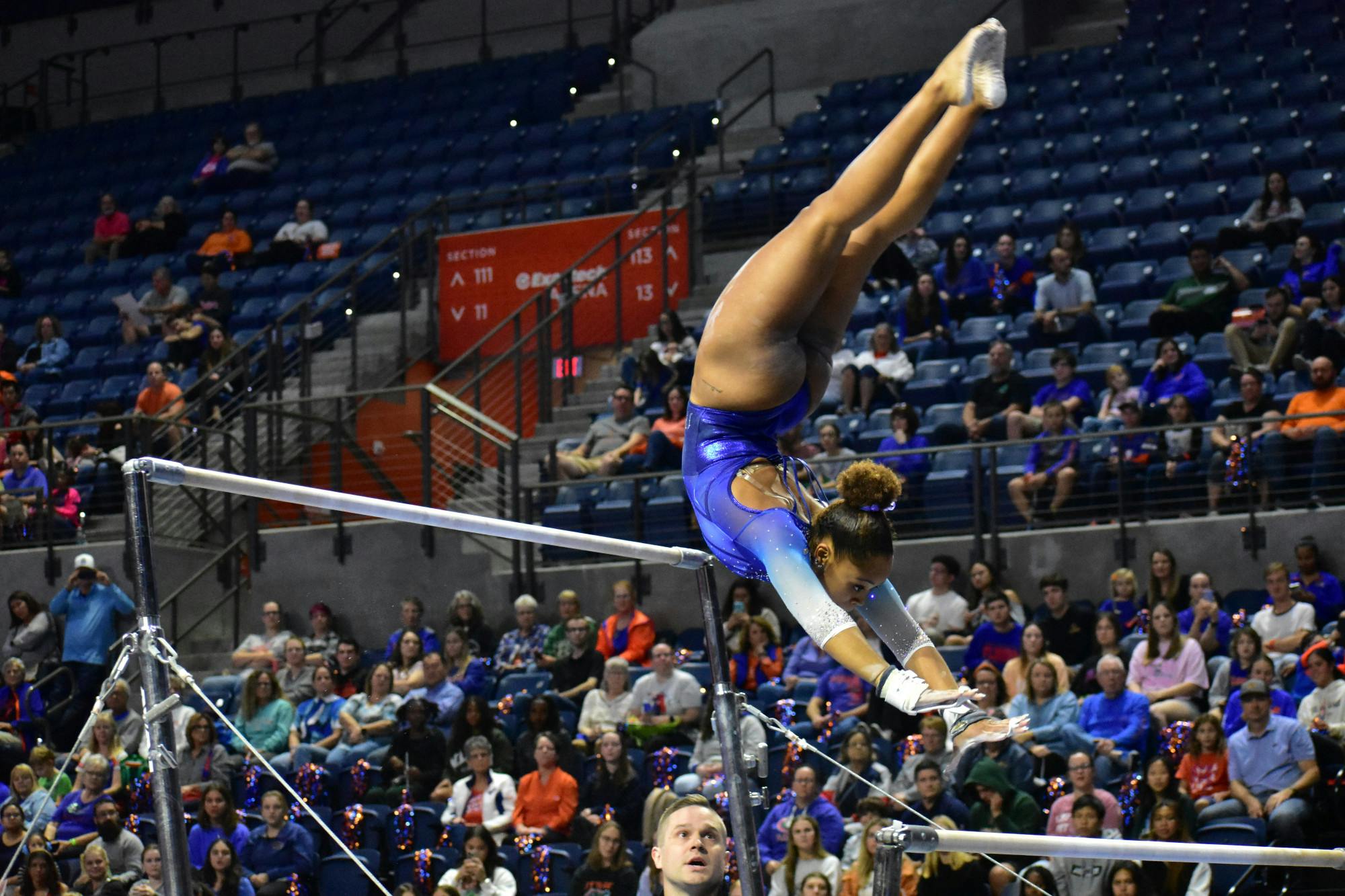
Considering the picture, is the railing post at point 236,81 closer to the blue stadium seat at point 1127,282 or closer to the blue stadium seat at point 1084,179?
the blue stadium seat at point 1084,179

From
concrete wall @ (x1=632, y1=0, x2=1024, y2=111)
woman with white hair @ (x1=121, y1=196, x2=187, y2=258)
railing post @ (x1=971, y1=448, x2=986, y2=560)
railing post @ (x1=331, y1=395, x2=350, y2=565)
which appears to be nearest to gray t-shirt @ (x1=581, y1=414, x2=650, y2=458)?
railing post @ (x1=331, y1=395, x2=350, y2=565)

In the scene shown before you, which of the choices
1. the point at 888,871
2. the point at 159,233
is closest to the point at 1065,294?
the point at 888,871

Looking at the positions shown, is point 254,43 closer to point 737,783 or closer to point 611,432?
point 611,432

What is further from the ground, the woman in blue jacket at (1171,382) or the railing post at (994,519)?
the woman in blue jacket at (1171,382)

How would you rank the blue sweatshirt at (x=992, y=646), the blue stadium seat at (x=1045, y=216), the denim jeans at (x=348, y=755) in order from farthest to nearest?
the blue stadium seat at (x=1045, y=216) < the denim jeans at (x=348, y=755) < the blue sweatshirt at (x=992, y=646)

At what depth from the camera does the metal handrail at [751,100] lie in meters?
15.6

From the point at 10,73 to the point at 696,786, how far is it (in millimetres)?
17609

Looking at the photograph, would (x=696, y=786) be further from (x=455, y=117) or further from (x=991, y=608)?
(x=455, y=117)

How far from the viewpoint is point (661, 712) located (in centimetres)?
948

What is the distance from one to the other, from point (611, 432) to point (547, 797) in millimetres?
3465

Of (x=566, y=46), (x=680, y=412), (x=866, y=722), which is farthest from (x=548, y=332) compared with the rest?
(x=566, y=46)

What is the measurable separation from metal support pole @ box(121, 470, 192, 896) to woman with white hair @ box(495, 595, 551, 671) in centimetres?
647

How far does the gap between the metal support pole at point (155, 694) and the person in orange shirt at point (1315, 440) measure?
23.5ft

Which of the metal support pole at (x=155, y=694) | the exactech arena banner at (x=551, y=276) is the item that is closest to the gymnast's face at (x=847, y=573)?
the metal support pole at (x=155, y=694)
